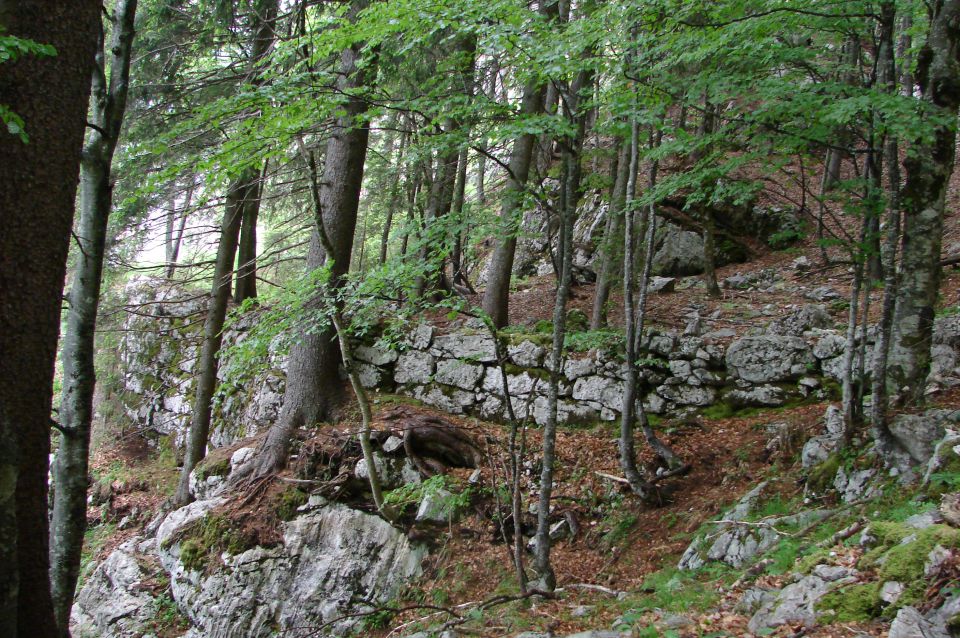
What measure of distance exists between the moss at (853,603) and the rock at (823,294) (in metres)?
7.95

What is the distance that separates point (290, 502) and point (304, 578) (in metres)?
0.99

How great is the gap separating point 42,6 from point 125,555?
7882mm

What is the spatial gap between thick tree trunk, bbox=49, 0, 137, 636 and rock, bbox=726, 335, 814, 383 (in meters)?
7.49

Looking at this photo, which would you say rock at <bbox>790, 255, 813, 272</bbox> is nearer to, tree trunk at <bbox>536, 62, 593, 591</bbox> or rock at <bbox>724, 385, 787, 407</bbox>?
rock at <bbox>724, 385, 787, 407</bbox>

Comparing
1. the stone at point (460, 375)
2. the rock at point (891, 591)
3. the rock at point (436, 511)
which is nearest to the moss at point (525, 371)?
the stone at point (460, 375)

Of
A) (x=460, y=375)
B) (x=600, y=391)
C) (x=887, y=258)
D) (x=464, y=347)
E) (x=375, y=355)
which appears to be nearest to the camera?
(x=887, y=258)

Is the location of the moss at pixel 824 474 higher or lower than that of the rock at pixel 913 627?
higher

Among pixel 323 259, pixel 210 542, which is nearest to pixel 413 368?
pixel 323 259

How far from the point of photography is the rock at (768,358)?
7.40 meters

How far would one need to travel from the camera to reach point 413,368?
29.3ft

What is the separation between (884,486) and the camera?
4.54 metres

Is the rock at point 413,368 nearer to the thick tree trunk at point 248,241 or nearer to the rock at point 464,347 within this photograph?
the rock at point 464,347

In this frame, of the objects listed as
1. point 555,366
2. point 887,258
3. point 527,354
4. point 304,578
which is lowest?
point 304,578

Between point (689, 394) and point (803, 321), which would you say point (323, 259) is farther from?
point (803, 321)
